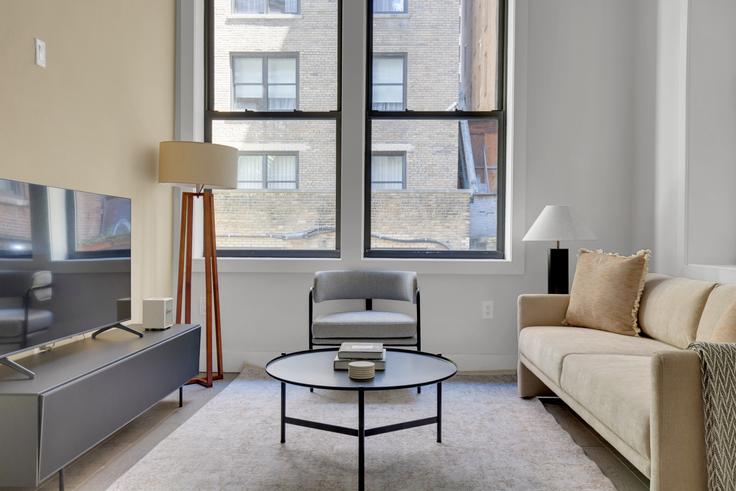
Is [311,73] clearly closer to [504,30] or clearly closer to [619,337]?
[504,30]

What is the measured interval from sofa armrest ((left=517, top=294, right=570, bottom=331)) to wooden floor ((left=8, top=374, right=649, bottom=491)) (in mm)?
455

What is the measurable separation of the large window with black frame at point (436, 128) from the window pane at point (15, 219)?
248 centimetres

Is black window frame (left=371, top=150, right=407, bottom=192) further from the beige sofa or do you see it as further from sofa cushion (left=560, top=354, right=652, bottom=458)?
sofa cushion (left=560, top=354, right=652, bottom=458)

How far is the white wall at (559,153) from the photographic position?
4.03 meters

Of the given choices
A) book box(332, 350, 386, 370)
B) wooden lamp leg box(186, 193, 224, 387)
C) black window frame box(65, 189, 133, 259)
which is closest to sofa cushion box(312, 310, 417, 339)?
wooden lamp leg box(186, 193, 224, 387)

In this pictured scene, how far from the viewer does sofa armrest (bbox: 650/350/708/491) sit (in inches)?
65.0

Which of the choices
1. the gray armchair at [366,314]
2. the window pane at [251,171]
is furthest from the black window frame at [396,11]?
the gray armchair at [366,314]

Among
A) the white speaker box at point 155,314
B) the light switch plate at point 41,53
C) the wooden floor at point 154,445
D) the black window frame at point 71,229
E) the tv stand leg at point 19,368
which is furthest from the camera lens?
the white speaker box at point 155,314

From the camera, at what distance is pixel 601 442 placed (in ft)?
8.57

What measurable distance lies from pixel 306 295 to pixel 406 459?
74.8 inches

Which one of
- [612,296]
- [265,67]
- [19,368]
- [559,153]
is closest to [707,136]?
[559,153]

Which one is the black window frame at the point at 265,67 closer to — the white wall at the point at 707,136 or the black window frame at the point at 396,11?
the black window frame at the point at 396,11

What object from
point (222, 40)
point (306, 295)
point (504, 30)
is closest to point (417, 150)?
point (504, 30)

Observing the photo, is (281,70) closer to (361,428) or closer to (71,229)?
(71,229)
